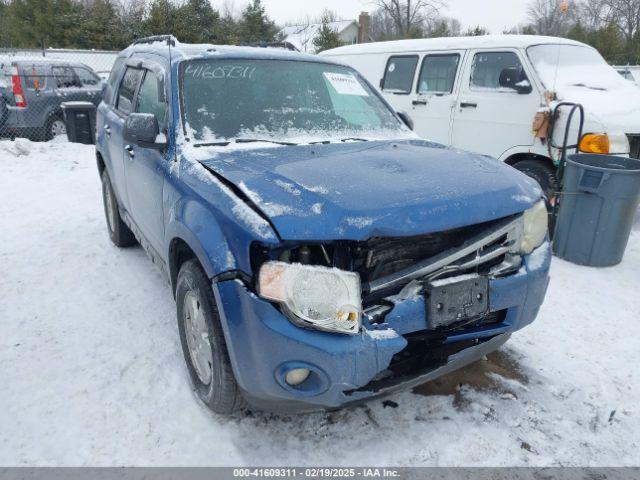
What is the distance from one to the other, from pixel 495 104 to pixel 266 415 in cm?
482

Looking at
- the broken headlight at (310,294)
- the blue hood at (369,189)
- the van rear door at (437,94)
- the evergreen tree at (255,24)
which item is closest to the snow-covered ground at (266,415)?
the broken headlight at (310,294)

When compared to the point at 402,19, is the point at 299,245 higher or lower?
lower

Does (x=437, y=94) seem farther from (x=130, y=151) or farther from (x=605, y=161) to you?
(x=130, y=151)

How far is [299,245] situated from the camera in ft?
6.62

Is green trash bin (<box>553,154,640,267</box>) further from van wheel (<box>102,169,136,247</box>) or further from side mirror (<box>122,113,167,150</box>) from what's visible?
van wheel (<box>102,169,136,247</box>)

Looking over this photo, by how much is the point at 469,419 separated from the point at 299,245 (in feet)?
4.46

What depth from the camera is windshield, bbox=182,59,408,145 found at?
2.99 meters

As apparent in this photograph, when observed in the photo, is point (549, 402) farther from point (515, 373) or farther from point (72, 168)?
point (72, 168)

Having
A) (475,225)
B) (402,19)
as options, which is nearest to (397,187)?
(475,225)

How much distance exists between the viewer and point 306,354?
1941 millimetres

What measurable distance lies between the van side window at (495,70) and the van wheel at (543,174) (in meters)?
0.92

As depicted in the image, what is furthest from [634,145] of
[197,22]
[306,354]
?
[197,22]

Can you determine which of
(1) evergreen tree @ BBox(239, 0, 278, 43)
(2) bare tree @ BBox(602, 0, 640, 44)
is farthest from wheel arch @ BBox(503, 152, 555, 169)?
(2) bare tree @ BBox(602, 0, 640, 44)

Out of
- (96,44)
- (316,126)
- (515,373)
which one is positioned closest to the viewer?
(515,373)
